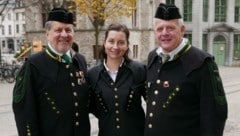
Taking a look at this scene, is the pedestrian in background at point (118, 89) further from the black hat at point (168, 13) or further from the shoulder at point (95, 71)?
the black hat at point (168, 13)

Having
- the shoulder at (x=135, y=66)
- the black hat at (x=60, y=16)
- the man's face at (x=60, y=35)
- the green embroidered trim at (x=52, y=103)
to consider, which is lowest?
the green embroidered trim at (x=52, y=103)

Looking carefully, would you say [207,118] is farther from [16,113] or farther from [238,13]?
[238,13]

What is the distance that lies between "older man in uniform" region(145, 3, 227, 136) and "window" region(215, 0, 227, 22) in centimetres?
3989

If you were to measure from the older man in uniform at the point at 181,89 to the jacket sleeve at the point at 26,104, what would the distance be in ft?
3.90

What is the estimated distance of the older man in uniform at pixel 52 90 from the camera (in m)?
4.38

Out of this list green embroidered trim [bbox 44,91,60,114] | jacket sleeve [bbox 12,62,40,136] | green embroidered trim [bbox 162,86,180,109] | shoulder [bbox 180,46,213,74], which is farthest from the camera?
green embroidered trim [bbox 44,91,60,114]

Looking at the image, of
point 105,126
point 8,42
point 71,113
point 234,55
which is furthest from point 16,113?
point 8,42

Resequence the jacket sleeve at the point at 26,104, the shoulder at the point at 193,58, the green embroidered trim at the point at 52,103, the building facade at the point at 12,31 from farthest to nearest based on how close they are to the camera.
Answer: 1. the building facade at the point at 12,31
2. the green embroidered trim at the point at 52,103
3. the jacket sleeve at the point at 26,104
4. the shoulder at the point at 193,58

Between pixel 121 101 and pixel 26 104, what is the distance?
1.15m

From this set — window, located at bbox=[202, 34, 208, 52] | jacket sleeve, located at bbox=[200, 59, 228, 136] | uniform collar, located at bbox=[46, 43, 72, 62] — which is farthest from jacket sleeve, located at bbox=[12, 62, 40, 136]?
window, located at bbox=[202, 34, 208, 52]

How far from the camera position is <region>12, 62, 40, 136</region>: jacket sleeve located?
434 centimetres

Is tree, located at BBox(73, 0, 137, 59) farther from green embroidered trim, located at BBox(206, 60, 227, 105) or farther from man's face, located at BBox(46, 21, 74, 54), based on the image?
green embroidered trim, located at BBox(206, 60, 227, 105)

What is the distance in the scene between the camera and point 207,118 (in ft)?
13.3

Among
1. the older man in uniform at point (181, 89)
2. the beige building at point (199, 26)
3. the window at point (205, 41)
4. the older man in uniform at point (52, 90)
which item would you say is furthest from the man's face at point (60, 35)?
the window at point (205, 41)
